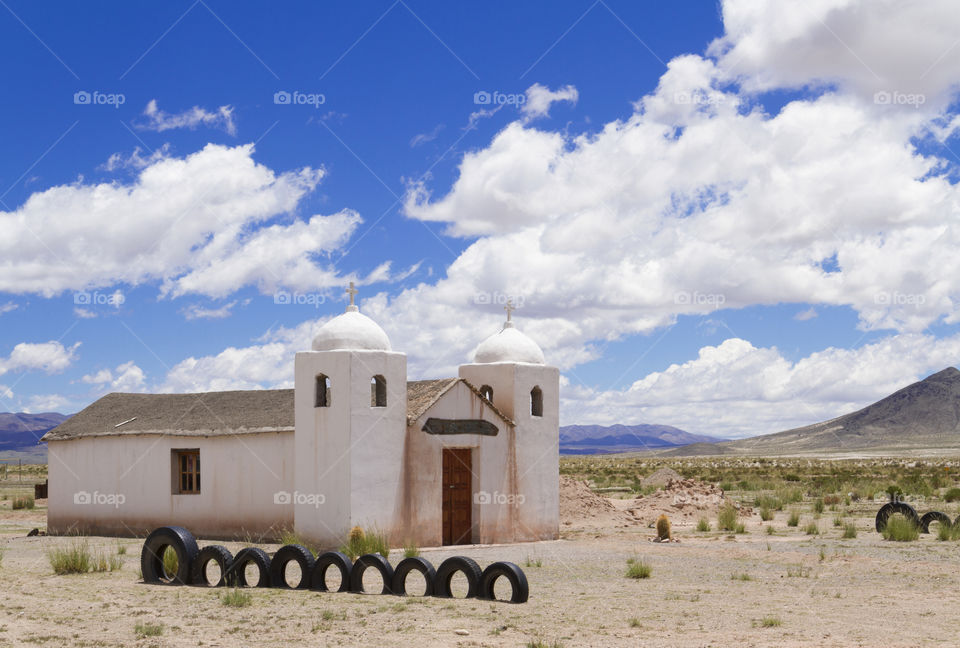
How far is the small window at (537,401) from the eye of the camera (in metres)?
25.0

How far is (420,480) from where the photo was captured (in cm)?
2230

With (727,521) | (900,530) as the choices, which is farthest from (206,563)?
(727,521)

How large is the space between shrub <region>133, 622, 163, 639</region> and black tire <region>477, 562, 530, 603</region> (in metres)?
4.19

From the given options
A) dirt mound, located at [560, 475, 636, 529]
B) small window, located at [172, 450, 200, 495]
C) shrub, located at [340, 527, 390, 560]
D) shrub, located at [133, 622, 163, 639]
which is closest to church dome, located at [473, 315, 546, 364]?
shrub, located at [340, 527, 390, 560]

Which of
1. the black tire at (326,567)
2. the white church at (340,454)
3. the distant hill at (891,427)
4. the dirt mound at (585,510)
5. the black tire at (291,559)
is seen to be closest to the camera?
the black tire at (326,567)

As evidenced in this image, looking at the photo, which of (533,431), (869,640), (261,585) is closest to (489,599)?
(261,585)

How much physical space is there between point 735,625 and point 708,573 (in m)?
5.33

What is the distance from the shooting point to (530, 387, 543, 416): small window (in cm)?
2503

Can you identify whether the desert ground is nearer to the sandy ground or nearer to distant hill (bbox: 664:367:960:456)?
the sandy ground

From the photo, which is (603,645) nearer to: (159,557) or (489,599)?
(489,599)

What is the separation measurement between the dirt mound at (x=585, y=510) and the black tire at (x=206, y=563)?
14.7 m

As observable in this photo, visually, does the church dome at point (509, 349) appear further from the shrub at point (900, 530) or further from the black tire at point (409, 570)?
the black tire at point (409, 570)

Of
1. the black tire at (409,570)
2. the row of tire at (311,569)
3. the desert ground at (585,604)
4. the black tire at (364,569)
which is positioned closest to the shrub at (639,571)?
the desert ground at (585,604)

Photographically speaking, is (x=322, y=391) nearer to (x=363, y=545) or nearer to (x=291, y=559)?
(x=363, y=545)
